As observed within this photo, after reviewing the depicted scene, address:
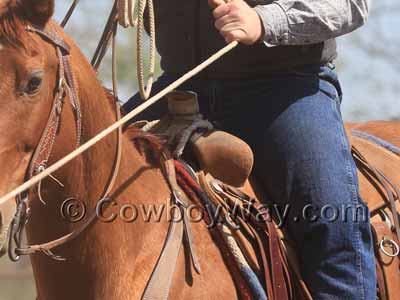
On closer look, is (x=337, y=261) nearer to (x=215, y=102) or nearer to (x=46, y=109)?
(x=215, y=102)

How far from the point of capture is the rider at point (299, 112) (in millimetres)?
3963

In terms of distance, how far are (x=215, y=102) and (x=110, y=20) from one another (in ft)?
2.22

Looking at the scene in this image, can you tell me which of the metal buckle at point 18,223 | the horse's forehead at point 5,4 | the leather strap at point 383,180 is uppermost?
the horse's forehead at point 5,4

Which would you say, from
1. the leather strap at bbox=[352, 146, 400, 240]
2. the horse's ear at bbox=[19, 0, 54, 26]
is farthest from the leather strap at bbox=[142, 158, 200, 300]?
the leather strap at bbox=[352, 146, 400, 240]

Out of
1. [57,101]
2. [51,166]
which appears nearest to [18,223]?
[51,166]

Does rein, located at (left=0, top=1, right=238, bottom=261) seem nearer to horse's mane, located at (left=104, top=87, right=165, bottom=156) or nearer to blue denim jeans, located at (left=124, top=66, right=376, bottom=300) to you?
horse's mane, located at (left=104, top=87, right=165, bottom=156)

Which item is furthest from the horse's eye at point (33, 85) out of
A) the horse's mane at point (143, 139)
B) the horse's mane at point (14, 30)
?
the horse's mane at point (143, 139)

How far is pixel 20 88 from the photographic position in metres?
3.21

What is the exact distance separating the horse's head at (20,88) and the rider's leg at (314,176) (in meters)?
1.18

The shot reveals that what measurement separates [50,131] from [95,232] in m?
0.52

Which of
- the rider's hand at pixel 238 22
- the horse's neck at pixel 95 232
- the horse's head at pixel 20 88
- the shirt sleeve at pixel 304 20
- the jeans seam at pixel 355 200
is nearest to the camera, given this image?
the horse's head at pixel 20 88

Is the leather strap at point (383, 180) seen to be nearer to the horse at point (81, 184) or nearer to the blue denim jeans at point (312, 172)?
the blue denim jeans at point (312, 172)

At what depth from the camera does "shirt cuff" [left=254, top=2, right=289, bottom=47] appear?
3828 mm

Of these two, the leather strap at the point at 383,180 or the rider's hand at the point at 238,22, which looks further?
the leather strap at the point at 383,180
